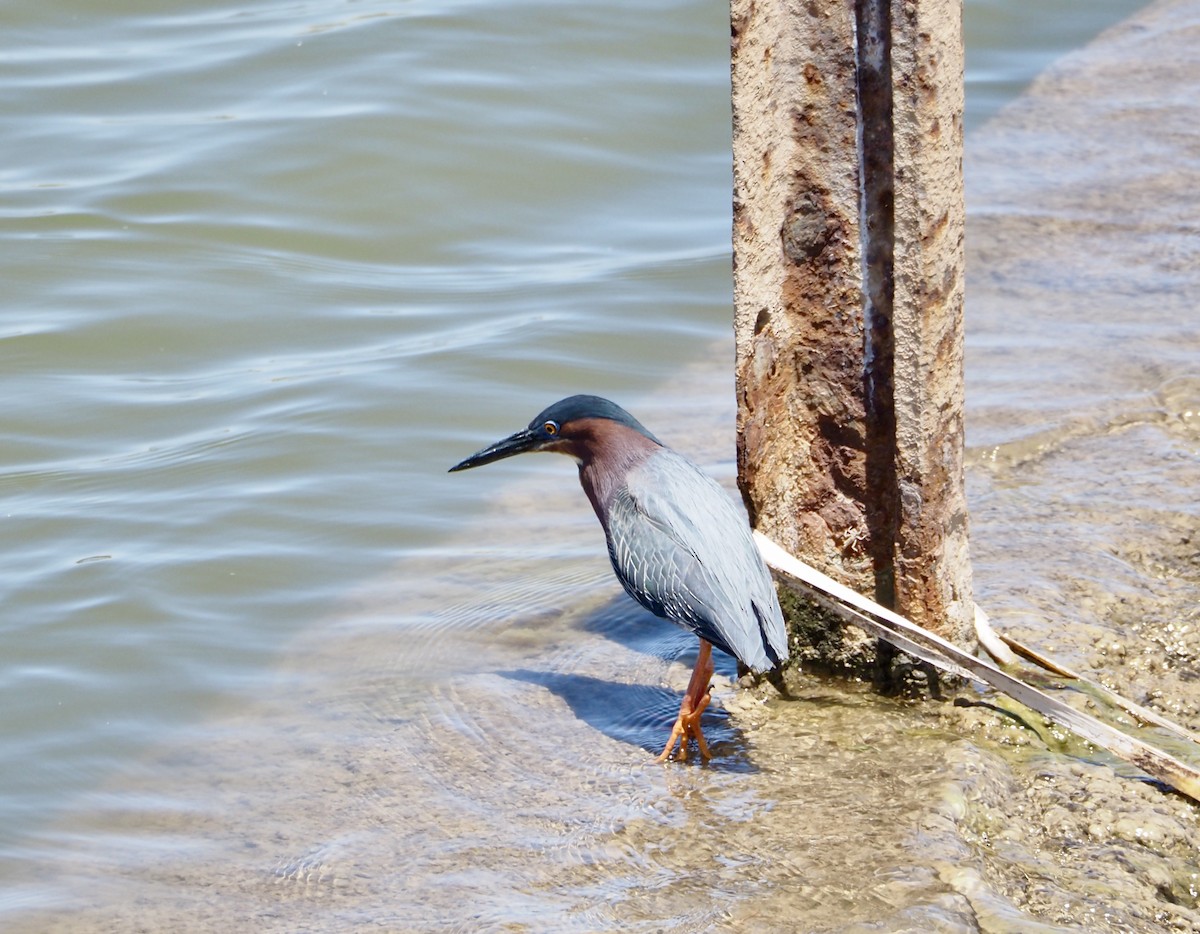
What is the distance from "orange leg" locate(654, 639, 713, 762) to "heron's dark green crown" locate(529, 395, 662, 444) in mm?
699

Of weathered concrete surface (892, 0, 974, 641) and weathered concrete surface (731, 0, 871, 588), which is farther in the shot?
weathered concrete surface (731, 0, 871, 588)

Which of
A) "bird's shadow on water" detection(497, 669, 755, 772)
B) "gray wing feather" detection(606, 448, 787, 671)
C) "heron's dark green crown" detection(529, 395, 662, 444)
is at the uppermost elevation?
"heron's dark green crown" detection(529, 395, 662, 444)

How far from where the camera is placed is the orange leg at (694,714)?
3.95 m

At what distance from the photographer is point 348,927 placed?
11.0 ft

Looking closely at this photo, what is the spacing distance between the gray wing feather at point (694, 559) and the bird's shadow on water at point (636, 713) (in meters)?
0.27

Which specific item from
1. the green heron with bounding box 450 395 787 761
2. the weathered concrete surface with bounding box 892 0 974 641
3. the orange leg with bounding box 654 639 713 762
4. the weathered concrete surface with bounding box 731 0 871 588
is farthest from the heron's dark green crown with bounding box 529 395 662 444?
the weathered concrete surface with bounding box 892 0 974 641

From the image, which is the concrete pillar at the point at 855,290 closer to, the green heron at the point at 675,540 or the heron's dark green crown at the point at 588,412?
the green heron at the point at 675,540

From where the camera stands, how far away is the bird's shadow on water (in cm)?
395

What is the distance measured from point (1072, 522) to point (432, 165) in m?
5.59

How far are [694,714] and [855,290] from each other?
1167 millimetres

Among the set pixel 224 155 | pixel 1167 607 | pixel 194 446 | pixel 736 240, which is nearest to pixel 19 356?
pixel 194 446

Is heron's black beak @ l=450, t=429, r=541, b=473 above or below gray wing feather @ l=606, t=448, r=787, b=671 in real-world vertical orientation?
above

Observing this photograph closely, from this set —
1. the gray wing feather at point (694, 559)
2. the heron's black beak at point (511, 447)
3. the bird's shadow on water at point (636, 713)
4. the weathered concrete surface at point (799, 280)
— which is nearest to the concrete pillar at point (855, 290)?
the weathered concrete surface at point (799, 280)

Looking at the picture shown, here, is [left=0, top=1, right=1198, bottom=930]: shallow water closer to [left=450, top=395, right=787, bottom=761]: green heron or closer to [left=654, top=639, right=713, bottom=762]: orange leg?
[left=654, top=639, right=713, bottom=762]: orange leg
